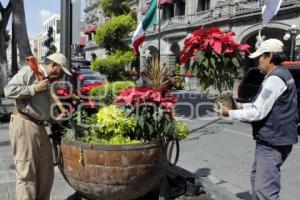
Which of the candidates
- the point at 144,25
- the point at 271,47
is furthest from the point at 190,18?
the point at 271,47

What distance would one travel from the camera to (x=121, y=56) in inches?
554

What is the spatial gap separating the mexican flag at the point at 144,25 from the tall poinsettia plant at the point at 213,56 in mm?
7229

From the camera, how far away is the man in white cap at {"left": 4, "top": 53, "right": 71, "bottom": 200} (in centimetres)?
394

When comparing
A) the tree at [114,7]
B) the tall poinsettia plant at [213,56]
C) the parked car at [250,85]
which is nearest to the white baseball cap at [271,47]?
the tall poinsettia plant at [213,56]

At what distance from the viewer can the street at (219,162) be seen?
559cm

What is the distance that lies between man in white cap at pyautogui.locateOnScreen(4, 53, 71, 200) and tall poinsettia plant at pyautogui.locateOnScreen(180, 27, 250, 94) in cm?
131

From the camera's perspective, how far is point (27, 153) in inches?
158

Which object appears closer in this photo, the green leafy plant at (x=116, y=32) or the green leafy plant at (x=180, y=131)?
the green leafy plant at (x=180, y=131)

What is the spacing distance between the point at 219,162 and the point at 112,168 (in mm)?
4151

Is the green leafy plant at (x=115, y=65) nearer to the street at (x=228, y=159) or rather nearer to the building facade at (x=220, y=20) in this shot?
the street at (x=228, y=159)

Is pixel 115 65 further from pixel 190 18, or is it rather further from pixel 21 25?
pixel 190 18

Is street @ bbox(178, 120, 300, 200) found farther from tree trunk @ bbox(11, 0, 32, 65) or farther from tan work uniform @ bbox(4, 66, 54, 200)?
tree trunk @ bbox(11, 0, 32, 65)

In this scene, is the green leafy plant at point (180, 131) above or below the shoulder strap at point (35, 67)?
below

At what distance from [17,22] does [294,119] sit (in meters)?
11.1
